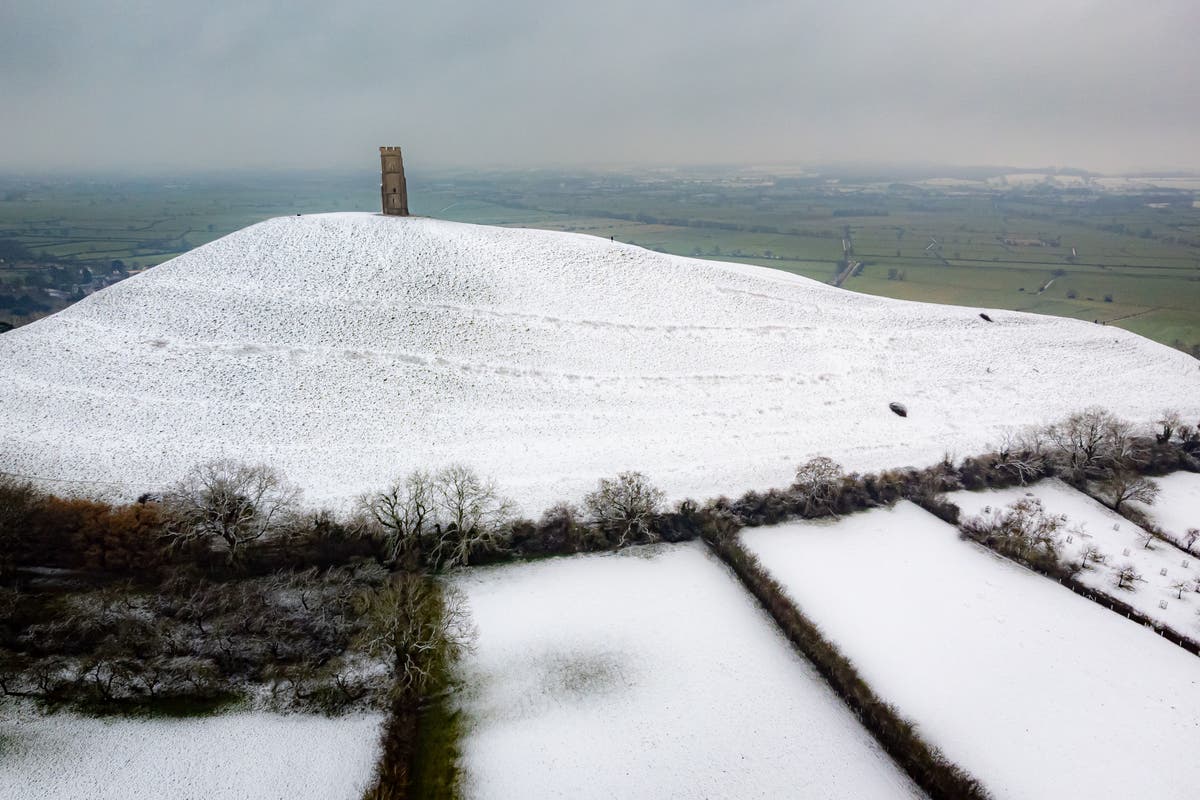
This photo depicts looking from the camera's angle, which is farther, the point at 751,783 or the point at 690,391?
the point at 690,391

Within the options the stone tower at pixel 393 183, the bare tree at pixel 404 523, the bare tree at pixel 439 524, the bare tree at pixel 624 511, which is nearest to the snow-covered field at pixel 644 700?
the bare tree at pixel 439 524

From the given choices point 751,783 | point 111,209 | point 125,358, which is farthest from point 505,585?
point 111,209

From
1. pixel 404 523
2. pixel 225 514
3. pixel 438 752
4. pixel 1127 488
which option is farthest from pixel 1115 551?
pixel 225 514

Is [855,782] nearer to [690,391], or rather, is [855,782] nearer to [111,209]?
[690,391]

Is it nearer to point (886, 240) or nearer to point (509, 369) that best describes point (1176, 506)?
point (509, 369)

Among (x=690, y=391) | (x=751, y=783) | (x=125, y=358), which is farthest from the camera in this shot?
(x=690, y=391)

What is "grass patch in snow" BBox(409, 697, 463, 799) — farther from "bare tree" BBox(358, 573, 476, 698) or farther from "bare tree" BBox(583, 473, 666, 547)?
"bare tree" BBox(583, 473, 666, 547)

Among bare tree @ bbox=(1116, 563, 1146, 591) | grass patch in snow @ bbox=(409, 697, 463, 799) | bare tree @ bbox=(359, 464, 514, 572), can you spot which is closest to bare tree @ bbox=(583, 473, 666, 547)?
bare tree @ bbox=(359, 464, 514, 572)
